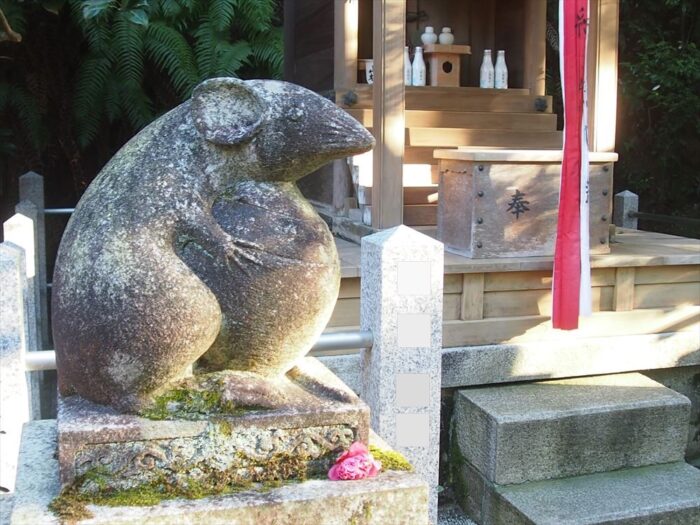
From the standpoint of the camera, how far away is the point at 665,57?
9.58m

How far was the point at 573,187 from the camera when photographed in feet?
15.3

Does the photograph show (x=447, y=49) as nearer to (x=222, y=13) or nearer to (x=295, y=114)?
(x=222, y=13)

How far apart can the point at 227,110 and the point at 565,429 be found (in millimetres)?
2840

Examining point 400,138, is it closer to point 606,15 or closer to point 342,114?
point 606,15

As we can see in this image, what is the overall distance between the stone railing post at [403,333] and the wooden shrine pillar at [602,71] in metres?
2.56

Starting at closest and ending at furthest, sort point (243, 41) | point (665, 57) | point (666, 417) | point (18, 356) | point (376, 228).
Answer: point (18, 356)
point (666, 417)
point (376, 228)
point (243, 41)
point (665, 57)

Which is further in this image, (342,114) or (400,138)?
(400,138)

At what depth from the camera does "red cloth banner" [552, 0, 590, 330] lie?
462 cm

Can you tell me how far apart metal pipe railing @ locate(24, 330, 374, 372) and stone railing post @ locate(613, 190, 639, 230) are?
16.2ft

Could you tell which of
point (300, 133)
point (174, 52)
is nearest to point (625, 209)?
point (174, 52)

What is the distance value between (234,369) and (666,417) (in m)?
3.09

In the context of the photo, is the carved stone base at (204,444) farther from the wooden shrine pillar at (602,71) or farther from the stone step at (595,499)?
the wooden shrine pillar at (602,71)

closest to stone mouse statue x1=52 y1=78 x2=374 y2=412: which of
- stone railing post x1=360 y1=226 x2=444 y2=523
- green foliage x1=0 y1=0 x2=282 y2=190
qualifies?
stone railing post x1=360 y1=226 x2=444 y2=523

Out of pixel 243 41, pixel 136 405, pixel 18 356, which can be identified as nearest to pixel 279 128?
pixel 136 405
